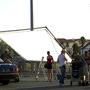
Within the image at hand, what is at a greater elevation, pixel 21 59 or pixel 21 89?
pixel 21 59

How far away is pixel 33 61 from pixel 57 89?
875 centimetres

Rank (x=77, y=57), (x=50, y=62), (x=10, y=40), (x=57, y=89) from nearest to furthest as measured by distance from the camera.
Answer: (x=57, y=89) < (x=77, y=57) < (x=50, y=62) < (x=10, y=40)

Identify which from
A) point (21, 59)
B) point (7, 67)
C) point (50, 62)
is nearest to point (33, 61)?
point (21, 59)

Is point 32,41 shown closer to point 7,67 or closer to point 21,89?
point 7,67

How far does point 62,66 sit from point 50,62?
11.1 ft

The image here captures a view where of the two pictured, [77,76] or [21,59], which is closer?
[77,76]

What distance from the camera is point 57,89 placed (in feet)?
55.1

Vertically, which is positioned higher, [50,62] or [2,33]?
[2,33]

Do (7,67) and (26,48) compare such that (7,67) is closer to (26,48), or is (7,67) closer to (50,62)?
(50,62)

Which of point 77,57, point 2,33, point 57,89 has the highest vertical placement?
point 2,33

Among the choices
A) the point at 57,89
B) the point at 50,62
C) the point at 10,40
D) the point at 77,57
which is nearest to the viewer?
the point at 57,89

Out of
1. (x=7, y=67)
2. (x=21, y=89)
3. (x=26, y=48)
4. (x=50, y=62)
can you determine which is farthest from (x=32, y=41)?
(x=21, y=89)

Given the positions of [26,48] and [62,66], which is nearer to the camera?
[62,66]

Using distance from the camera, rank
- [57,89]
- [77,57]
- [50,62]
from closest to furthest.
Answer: [57,89] → [77,57] → [50,62]
